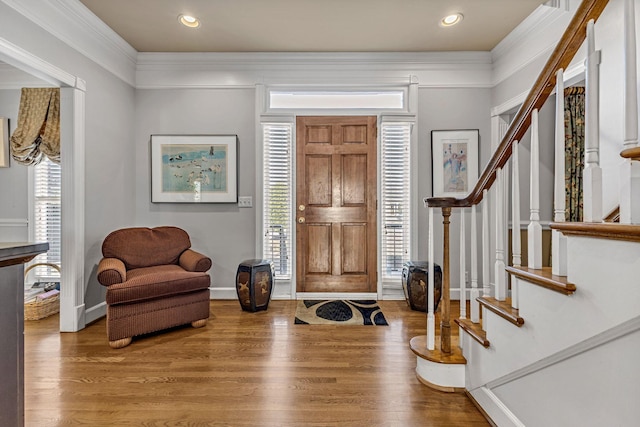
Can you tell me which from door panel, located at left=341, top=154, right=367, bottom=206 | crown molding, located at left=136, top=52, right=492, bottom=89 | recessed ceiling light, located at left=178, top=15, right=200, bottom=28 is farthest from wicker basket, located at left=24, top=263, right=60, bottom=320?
door panel, located at left=341, top=154, right=367, bottom=206

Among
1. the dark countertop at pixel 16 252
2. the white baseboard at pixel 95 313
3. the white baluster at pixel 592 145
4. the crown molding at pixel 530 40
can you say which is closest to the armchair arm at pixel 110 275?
the white baseboard at pixel 95 313

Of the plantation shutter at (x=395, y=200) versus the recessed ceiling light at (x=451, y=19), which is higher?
the recessed ceiling light at (x=451, y=19)

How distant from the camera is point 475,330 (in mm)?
1808

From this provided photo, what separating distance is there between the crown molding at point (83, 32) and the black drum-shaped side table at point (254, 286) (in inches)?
98.8

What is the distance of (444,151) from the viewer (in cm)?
370

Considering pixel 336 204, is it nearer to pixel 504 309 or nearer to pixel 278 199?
pixel 278 199

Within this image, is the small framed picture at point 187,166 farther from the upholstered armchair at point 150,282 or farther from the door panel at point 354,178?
the door panel at point 354,178

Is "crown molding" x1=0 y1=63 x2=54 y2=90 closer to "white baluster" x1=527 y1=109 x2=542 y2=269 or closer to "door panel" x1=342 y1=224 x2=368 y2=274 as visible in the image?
"door panel" x1=342 y1=224 x2=368 y2=274

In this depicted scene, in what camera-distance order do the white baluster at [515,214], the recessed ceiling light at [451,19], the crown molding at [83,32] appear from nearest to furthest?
the white baluster at [515,214] < the crown molding at [83,32] < the recessed ceiling light at [451,19]

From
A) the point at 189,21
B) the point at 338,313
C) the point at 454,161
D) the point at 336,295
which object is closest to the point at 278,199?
the point at 336,295

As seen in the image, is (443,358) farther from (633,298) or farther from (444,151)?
(444,151)

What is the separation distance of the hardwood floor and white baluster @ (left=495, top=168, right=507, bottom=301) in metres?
0.68

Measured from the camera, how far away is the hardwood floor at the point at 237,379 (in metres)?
1.69

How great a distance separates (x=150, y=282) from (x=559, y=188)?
2.79m
